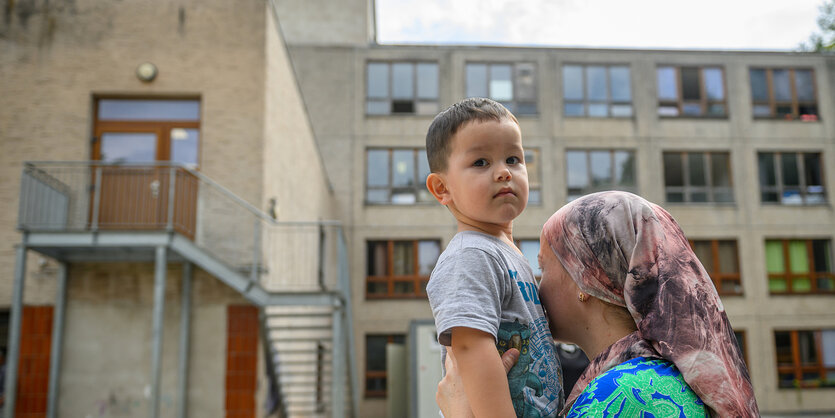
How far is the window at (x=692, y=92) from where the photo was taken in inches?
1147

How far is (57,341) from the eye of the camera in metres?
12.1

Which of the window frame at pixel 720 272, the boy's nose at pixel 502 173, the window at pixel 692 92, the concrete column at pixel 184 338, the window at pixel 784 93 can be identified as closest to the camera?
the boy's nose at pixel 502 173

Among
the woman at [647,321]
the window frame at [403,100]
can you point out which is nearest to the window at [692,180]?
the window frame at [403,100]

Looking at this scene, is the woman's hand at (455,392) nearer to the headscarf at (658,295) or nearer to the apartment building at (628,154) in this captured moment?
the headscarf at (658,295)

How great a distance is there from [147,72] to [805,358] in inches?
1061

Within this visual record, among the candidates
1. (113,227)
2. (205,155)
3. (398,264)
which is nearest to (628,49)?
(398,264)

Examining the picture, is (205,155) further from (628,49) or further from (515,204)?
(628,49)

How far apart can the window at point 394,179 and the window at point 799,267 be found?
49.1 ft

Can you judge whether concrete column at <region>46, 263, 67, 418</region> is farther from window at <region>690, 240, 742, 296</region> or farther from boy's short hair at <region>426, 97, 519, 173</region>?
window at <region>690, 240, 742, 296</region>

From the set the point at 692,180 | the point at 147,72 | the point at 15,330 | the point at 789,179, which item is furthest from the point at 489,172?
the point at 789,179

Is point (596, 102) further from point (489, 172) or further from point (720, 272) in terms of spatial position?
point (489, 172)

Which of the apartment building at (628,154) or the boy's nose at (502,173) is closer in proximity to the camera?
the boy's nose at (502,173)

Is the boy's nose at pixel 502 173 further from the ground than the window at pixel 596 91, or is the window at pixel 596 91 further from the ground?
the window at pixel 596 91

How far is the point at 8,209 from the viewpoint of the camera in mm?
12711
